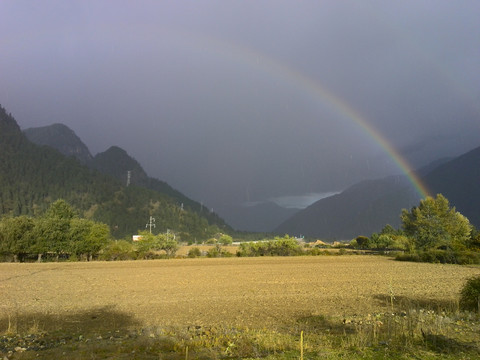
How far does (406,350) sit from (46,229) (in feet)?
254

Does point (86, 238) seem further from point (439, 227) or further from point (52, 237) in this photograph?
point (439, 227)

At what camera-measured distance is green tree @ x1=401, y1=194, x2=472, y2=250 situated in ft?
213

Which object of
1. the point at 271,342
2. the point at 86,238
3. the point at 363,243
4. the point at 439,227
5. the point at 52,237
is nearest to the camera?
the point at 271,342

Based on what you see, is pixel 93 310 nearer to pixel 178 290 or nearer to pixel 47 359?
pixel 178 290

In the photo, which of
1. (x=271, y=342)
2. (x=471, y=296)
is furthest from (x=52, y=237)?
(x=471, y=296)

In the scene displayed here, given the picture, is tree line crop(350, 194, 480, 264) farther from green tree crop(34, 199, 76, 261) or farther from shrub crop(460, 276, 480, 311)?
green tree crop(34, 199, 76, 261)

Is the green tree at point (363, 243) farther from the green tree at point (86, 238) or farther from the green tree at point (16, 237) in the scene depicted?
the green tree at point (16, 237)

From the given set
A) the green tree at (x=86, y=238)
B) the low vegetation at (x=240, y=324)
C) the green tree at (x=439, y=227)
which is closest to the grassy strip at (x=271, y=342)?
the low vegetation at (x=240, y=324)

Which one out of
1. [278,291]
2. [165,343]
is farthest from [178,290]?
[165,343]

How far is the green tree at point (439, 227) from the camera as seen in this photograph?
64938mm

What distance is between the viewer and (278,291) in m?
25.3

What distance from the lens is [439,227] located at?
2657 inches

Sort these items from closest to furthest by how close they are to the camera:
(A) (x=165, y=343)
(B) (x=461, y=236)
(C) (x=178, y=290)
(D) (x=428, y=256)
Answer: (A) (x=165, y=343) → (C) (x=178, y=290) → (D) (x=428, y=256) → (B) (x=461, y=236)

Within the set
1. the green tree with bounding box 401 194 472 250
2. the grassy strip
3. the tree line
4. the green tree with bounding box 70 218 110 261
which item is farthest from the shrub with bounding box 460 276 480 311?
the green tree with bounding box 70 218 110 261
